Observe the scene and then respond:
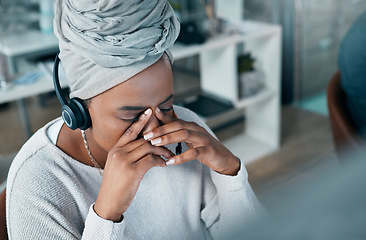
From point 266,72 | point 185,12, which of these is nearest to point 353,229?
point 266,72

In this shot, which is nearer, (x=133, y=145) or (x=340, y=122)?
(x=133, y=145)

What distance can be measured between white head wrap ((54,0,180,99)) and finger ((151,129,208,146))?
0.15 metres

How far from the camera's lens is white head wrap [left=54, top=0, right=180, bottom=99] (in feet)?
2.43

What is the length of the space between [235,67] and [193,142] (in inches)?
68.7

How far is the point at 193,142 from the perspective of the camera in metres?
0.91

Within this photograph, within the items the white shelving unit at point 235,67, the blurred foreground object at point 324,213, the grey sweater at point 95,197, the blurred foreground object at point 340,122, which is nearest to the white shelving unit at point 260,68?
the white shelving unit at point 235,67

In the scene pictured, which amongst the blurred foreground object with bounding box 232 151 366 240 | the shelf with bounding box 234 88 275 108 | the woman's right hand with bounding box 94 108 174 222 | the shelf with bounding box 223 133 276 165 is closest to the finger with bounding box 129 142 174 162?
the woman's right hand with bounding box 94 108 174 222

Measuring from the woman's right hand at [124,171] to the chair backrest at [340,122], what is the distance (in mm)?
989

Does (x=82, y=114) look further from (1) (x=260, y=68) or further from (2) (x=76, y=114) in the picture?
(1) (x=260, y=68)

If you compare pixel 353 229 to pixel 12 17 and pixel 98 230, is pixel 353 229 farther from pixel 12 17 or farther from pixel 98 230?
pixel 12 17

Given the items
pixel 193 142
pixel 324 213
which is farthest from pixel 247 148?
pixel 324 213

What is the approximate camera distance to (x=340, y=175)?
0.67 feet

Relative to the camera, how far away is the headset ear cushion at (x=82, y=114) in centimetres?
86

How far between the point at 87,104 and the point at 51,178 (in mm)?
178
